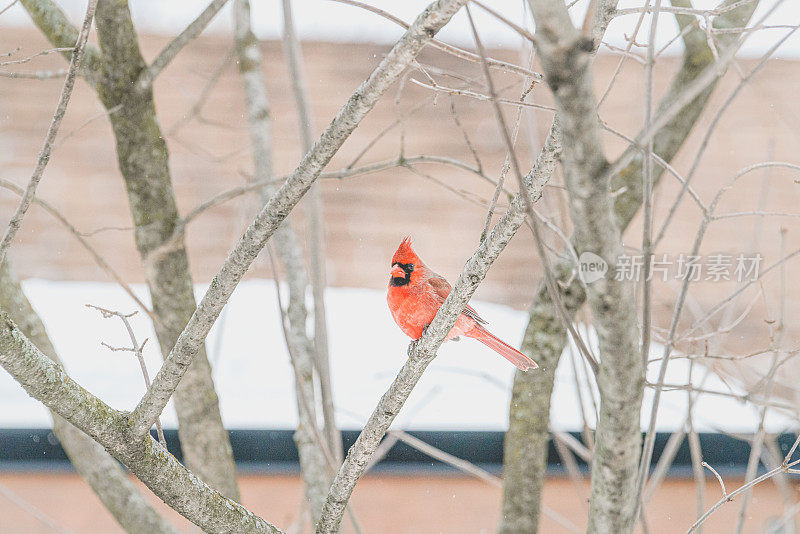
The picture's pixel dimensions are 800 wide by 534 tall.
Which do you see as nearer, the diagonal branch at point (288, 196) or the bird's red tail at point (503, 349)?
the diagonal branch at point (288, 196)

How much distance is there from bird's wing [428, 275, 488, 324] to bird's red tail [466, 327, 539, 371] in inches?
0.7

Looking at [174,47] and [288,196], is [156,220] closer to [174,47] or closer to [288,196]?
[174,47]

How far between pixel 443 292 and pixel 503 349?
12cm

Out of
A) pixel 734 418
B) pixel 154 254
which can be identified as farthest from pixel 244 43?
pixel 734 418

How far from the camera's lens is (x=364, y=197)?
6.72 feet

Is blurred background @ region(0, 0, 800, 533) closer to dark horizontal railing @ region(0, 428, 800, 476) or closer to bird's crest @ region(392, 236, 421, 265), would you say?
dark horizontal railing @ region(0, 428, 800, 476)

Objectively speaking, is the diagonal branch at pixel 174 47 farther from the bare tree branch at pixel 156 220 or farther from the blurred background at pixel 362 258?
the blurred background at pixel 362 258

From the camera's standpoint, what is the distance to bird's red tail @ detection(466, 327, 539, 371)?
3.48 ft

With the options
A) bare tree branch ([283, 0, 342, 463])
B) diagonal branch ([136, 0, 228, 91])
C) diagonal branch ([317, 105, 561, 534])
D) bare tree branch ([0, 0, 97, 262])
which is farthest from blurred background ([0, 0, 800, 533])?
bare tree branch ([0, 0, 97, 262])

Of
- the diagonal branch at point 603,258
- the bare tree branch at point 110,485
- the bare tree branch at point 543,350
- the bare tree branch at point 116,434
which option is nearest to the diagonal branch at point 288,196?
the bare tree branch at point 116,434

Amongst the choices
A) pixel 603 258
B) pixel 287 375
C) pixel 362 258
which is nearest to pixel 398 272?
pixel 603 258

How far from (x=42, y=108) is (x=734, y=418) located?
2.09m

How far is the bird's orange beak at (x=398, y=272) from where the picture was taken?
111 centimetres

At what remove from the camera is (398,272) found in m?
1.11
